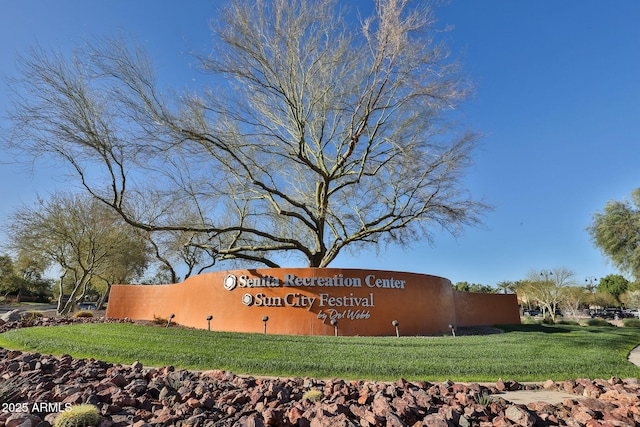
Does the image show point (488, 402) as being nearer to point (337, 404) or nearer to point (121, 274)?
point (337, 404)

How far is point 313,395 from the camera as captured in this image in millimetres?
3924

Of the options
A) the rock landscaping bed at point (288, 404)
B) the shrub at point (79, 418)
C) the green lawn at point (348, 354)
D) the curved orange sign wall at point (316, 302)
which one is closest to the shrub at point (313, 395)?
the rock landscaping bed at point (288, 404)

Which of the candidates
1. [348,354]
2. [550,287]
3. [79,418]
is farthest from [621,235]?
[79,418]

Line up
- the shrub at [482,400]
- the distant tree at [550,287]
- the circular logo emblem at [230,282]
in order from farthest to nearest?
1. the distant tree at [550,287]
2. the circular logo emblem at [230,282]
3. the shrub at [482,400]

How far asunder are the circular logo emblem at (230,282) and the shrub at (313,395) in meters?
10.7

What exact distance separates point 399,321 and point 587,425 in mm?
11149

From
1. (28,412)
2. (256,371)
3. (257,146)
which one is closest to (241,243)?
(257,146)

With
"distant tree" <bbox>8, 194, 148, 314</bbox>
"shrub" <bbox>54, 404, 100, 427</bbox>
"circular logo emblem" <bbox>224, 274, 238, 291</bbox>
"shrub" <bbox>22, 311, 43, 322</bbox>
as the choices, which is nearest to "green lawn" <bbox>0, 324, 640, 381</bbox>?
"circular logo emblem" <bbox>224, 274, 238, 291</bbox>

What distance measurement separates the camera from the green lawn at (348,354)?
655cm

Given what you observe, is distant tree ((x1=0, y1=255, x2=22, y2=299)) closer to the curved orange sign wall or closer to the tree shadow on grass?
the curved orange sign wall

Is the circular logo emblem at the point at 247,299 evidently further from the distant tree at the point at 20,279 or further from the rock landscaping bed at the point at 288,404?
the distant tree at the point at 20,279

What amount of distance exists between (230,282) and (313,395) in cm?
1095

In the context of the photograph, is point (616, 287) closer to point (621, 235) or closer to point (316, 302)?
point (621, 235)

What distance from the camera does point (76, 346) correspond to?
841 centimetres
